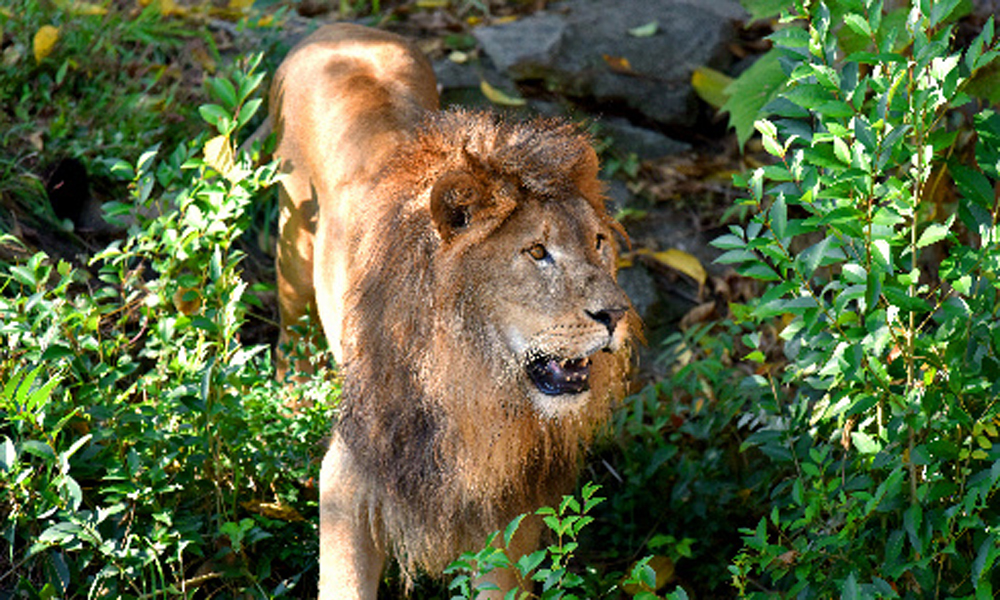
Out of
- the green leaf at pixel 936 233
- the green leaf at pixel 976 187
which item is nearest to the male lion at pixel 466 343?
the green leaf at pixel 936 233

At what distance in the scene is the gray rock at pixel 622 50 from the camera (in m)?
6.44

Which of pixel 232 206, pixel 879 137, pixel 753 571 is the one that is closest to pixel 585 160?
pixel 879 137

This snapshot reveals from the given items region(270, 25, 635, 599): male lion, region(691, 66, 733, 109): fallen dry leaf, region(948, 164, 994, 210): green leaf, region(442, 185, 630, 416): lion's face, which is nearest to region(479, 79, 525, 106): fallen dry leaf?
region(691, 66, 733, 109): fallen dry leaf

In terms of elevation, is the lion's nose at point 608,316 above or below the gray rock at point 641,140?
above

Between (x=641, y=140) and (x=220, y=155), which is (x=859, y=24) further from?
(x=641, y=140)

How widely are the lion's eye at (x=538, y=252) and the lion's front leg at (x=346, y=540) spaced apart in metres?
0.77

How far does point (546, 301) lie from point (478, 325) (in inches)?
6.9

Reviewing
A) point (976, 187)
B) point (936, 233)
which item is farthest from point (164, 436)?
point (976, 187)

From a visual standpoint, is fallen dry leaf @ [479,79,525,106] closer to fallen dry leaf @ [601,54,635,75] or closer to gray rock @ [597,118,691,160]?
gray rock @ [597,118,691,160]

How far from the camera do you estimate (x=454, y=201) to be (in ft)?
8.95

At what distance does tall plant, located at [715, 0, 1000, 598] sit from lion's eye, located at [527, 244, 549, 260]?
397mm

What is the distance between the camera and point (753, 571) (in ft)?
12.5

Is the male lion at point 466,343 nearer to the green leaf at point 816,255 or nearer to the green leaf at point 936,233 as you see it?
the green leaf at point 816,255

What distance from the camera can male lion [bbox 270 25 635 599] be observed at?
8.86ft
